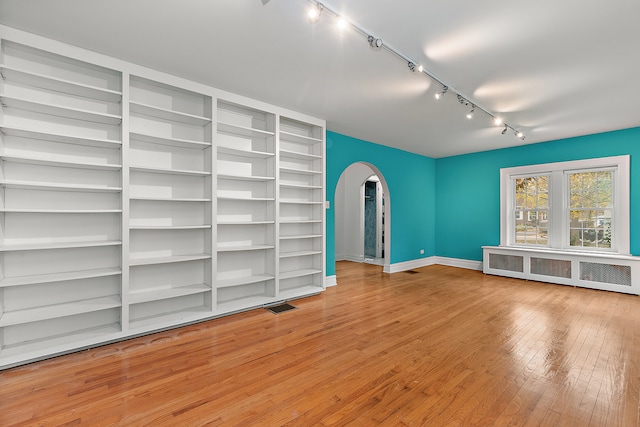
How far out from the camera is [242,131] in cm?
402

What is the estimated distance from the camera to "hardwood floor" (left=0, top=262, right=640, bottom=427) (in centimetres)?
184

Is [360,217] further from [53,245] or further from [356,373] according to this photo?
[53,245]

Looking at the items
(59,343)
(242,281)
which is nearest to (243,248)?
(242,281)

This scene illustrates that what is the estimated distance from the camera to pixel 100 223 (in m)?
2.99

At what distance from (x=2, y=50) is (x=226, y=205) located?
2.41m

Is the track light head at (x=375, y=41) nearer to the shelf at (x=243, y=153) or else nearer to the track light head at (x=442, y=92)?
the track light head at (x=442, y=92)

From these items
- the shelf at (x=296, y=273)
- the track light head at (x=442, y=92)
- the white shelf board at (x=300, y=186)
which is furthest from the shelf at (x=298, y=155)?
the track light head at (x=442, y=92)

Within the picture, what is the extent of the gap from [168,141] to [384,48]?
249 cm

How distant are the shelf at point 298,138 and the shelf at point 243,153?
0.44 m

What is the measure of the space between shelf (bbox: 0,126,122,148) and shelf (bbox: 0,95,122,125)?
0.74ft

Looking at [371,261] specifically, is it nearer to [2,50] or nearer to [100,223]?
[100,223]

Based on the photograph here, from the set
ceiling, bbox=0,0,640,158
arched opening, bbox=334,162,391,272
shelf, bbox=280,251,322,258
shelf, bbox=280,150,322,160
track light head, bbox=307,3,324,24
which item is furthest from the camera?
arched opening, bbox=334,162,391,272

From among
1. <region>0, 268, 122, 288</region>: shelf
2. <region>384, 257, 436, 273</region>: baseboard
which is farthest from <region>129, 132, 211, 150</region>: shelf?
<region>384, 257, 436, 273</region>: baseboard

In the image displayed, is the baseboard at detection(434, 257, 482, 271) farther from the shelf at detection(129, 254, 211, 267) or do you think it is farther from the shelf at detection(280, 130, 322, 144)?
the shelf at detection(129, 254, 211, 267)
